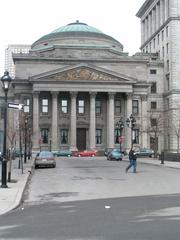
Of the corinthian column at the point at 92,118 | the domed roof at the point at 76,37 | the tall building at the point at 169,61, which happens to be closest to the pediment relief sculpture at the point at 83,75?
the corinthian column at the point at 92,118

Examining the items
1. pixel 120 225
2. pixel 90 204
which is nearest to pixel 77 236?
pixel 120 225

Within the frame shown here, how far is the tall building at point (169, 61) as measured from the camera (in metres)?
111

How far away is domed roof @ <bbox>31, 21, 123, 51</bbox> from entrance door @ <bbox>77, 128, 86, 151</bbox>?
2357cm

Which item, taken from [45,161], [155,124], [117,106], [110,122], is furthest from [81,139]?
[45,161]

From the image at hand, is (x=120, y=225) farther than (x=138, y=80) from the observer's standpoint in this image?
No

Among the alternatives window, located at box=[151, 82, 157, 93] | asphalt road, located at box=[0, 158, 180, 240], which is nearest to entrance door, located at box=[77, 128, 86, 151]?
window, located at box=[151, 82, 157, 93]

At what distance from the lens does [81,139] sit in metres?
105

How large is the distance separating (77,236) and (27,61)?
9776 centimetres

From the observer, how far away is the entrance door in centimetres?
10444

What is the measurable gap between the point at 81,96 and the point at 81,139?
8655 millimetres

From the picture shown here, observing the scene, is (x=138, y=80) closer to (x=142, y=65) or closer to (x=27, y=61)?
(x=142, y=65)

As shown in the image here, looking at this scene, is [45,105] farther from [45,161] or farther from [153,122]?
[45,161]

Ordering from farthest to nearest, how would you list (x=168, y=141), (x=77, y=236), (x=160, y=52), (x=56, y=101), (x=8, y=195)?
1. (x=160, y=52)
2. (x=168, y=141)
3. (x=56, y=101)
4. (x=8, y=195)
5. (x=77, y=236)

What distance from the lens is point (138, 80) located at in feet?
349
